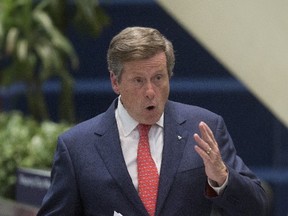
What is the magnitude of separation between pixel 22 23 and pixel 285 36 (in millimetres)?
5846

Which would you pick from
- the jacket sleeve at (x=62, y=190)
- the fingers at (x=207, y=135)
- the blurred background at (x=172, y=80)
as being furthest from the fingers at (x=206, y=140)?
the blurred background at (x=172, y=80)

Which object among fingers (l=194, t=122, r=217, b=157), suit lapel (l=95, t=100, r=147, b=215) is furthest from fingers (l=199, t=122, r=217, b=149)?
suit lapel (l=95, t=100, r=147, b=215)

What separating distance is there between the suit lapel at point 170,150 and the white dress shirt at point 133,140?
3cm

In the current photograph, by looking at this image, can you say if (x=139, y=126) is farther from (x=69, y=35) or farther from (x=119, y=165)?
(x=69, y=35)

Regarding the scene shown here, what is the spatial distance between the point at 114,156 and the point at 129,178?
0.09 meters

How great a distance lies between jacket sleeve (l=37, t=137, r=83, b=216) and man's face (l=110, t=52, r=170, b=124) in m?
0.28

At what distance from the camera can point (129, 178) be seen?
10.5ft

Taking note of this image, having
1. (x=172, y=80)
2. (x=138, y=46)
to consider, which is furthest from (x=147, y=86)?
(x=172, y=80)

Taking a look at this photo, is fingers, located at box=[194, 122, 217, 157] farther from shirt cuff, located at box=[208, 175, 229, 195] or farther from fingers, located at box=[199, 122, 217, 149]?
shirt cuff, located at box=[208, 175, 229, 195]

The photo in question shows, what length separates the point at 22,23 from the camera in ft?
30.6

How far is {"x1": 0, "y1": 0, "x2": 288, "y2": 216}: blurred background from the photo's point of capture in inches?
151

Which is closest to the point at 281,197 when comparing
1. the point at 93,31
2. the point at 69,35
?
the point at 93,31

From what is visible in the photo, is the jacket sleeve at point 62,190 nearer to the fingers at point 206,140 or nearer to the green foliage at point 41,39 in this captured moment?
the fingers at point 206,140

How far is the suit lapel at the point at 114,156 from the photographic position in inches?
125
